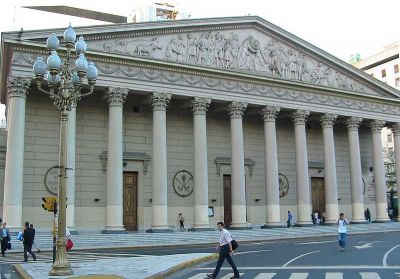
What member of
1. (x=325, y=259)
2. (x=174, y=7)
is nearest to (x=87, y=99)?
(x=325, y=259)

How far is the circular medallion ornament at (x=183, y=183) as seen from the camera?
38594mm

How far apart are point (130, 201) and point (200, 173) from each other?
20.1 feet

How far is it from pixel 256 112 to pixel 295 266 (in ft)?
86.3

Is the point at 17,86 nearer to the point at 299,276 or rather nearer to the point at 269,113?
the point at 269,113

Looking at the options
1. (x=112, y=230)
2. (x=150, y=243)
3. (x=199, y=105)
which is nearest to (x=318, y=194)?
(x=199, y=105)

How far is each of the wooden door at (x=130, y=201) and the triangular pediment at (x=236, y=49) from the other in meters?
9.54

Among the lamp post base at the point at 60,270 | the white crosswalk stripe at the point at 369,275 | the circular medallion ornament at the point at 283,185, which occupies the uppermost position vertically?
the circular medallion ornament at the point at 283,185

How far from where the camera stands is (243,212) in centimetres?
3688

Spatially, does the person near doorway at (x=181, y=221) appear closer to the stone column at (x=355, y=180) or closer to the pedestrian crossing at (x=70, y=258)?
the pedestrian crossing at (x=70, y=258)

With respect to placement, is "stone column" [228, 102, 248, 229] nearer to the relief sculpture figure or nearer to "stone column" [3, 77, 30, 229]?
the relief sculpture figure

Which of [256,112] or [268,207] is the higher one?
[256,112]

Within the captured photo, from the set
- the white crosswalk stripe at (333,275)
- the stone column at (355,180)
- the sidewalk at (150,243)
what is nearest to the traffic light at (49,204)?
the sidewalk at (150,243)

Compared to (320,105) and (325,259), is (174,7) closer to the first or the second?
(320,105)

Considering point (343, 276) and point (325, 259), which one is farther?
point (325, 259)
